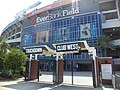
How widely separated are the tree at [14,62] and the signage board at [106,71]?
33.5 ft

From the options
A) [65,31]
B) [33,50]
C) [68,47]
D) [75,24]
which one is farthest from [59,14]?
[68,47]

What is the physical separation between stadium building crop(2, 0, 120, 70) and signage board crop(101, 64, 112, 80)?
85.2 feet

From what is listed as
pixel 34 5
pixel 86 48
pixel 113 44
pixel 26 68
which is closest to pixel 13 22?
pixel 34 5

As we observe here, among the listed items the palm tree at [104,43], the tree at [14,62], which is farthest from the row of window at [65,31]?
the tree at [14,62]

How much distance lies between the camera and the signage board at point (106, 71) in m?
17.2

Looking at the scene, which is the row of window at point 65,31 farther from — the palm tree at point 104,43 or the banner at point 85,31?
the palm tree at point 104,43

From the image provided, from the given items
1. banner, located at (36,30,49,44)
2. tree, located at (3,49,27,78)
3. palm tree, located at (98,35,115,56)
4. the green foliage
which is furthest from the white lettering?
banner, located at (36,30,49,44)

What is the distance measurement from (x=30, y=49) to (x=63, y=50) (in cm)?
483

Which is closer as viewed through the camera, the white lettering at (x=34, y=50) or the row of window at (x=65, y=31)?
the white lettering at (x=34, y=50)

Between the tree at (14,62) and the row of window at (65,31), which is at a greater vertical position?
the row of window at (65,31)

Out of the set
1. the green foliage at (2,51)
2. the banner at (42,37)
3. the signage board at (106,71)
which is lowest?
the signage board at (106,71)

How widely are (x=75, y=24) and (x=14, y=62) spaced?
1298 inches

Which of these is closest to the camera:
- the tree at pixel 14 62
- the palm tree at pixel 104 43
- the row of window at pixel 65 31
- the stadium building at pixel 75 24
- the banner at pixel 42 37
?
the tree at pixel 14 62

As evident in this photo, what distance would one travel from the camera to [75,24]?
50.7m
